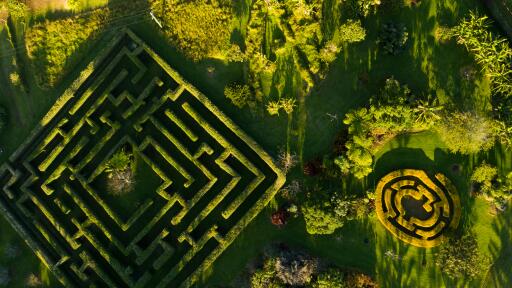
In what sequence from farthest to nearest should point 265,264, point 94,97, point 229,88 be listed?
1. point 94,97
2. point 229,88
3. point 265,264

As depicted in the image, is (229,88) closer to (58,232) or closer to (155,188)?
(155,188)

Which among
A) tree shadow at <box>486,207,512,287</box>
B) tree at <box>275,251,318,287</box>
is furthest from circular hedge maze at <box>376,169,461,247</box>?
tree at <box>275,251,318,287</box>

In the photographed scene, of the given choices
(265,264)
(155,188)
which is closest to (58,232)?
(155,188)

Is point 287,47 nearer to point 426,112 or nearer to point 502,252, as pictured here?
point 426,112

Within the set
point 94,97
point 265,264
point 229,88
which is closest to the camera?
point 265,264

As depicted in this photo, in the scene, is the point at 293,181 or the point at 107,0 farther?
the point at 107,0

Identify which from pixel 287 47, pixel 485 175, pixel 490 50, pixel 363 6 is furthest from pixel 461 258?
pixel 287 47

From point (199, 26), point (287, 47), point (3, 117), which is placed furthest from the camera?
point (3, 117)
